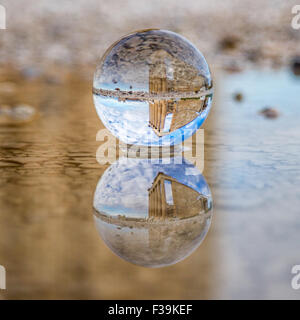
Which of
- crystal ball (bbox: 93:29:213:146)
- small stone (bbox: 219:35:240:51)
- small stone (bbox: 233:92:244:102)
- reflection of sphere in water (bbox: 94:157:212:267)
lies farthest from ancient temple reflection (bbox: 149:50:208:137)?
small stone (bbox: 219:35:240:51)

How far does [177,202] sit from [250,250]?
352 millimetres

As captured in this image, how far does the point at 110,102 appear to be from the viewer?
6.05 feet

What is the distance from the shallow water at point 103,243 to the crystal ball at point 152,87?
0.59 ft

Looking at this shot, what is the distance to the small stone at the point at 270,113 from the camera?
2.78 m

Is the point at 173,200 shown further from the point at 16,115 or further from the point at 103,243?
the point at 16,115

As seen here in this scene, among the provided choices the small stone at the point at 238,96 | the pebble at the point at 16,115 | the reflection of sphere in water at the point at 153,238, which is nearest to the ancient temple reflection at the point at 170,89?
the reflection of sphere in water at the point at 153,238

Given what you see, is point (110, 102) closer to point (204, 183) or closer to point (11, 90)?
point (204, 183)

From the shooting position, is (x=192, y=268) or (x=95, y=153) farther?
(x=95, y=153)

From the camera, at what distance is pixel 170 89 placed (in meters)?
1.80

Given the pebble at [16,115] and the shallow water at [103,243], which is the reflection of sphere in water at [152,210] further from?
the pebble at [16,115]

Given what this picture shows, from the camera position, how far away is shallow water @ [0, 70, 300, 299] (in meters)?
1.03

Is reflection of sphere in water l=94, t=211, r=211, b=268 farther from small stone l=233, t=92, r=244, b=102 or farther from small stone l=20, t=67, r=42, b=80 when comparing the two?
small stone l=20, t=67, r=42, b=80

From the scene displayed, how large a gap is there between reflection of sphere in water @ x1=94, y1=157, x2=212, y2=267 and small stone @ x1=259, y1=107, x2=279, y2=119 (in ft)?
3.44
